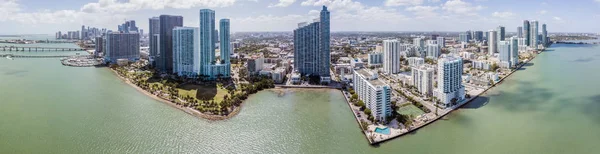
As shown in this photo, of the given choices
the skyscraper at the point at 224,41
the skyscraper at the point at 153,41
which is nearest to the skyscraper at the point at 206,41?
the skyscraper at the point at 224,41

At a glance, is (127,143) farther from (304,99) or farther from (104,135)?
(304,99)

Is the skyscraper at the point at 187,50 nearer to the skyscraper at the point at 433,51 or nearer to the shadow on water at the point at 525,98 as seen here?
the shadow on water at the point at 525,98

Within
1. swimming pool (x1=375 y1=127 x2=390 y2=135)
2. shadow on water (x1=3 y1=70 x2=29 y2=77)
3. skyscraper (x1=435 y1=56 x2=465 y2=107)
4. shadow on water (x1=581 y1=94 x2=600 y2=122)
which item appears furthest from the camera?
shadow on water (x1=3 y1=70 x2=29 y2=77)

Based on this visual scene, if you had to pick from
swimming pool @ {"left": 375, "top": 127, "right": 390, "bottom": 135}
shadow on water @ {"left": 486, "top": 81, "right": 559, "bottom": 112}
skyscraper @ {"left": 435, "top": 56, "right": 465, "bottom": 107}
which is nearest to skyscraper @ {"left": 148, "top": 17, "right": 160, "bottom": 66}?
skyscraper @ {"left": 435, "top": 56, "right": 465, "bottom": 107}

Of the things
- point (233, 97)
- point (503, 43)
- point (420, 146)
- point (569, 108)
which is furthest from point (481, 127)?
point (503, 43)

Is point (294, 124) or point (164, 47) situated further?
point (164, 47)

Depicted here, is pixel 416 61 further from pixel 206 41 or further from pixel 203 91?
pixel 203 91

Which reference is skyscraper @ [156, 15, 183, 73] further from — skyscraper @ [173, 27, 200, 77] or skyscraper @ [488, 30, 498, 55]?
skyscraper @ [488, 30, 498, 55]
